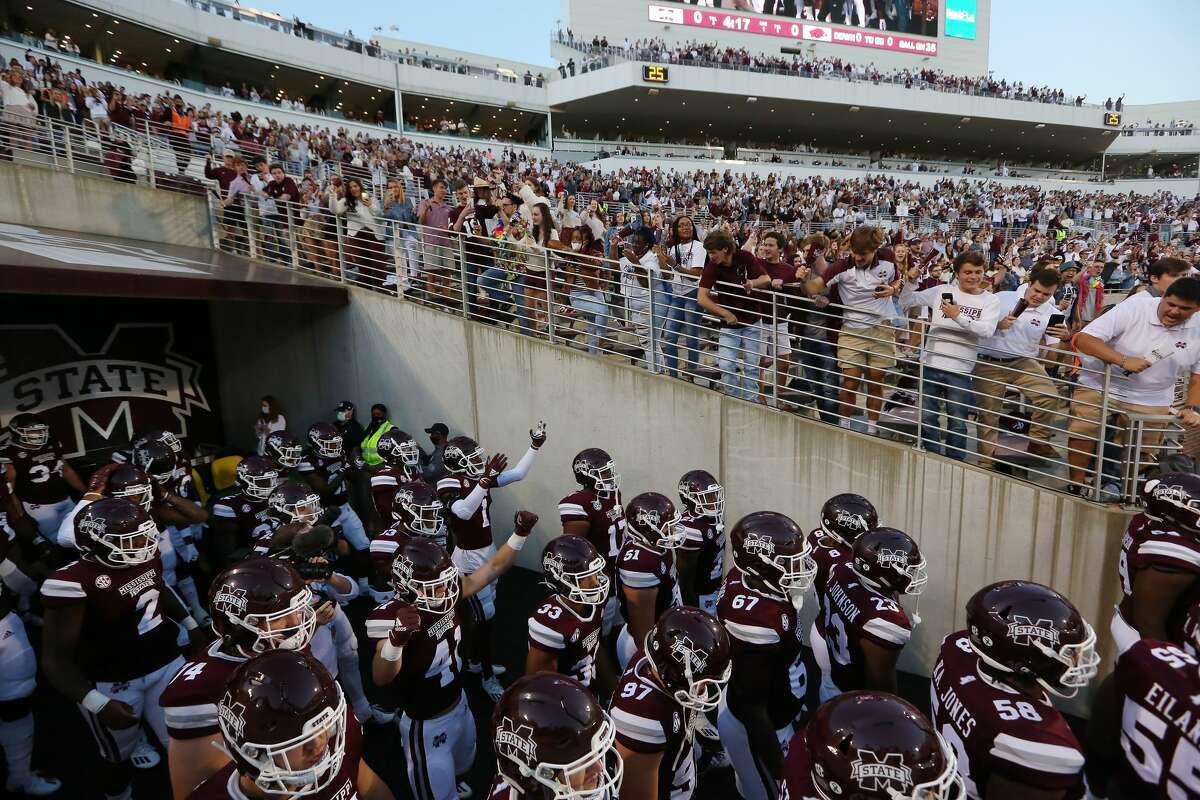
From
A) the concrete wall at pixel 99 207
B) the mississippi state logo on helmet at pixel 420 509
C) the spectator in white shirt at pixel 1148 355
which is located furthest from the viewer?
the concrete wall at pixel 99 207

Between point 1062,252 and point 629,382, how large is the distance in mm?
15149

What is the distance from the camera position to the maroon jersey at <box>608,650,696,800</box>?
10.3 ft

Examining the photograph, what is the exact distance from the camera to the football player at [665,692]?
3143 mm

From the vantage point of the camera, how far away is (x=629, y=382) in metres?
8.15

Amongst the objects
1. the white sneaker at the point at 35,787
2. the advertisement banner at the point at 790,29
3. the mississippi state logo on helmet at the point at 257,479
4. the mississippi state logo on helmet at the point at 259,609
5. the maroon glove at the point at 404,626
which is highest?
the advertisement banner at the point at 790,29

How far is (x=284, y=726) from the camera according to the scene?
8.39 feet

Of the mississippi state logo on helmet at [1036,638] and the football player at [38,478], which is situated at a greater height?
the mississippi state logo on helmet at [1036,638]

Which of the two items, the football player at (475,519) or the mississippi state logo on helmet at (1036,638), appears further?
the football player at (475,519)

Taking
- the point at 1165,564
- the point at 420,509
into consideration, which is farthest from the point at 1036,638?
the point at 420,509

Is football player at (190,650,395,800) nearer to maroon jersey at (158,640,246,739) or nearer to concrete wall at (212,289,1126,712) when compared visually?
maroon jersey at (158,640,246,739)

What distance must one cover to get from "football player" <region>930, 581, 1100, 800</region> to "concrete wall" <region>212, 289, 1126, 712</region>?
286 centimetres

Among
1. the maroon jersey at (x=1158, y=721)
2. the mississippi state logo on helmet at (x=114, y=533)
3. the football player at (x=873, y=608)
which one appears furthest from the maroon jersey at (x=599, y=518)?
the maroon jersey at (x=1158, y=721)

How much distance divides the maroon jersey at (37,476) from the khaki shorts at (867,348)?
26.2 feet

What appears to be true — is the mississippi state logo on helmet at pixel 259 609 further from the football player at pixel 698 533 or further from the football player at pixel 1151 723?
the football player at pixel 1151 723
